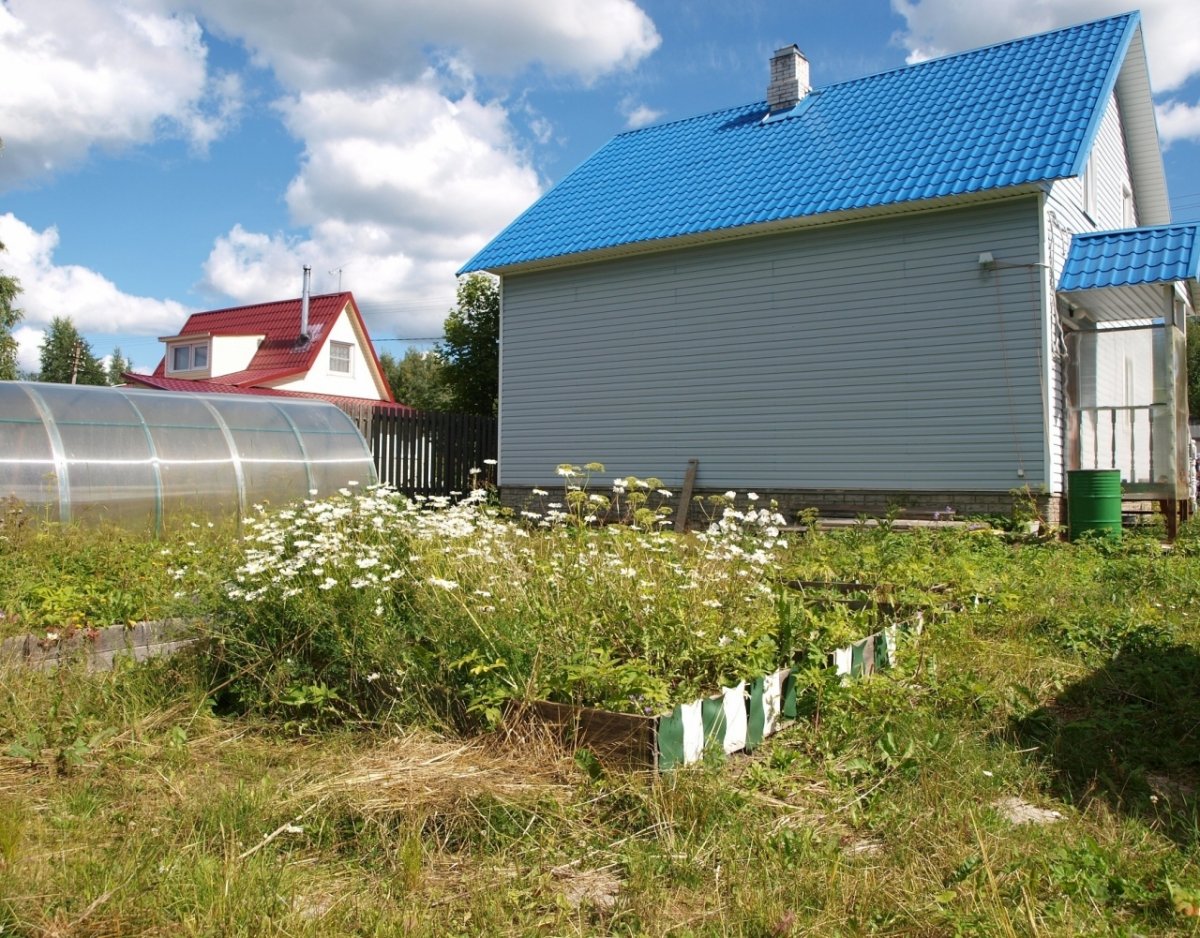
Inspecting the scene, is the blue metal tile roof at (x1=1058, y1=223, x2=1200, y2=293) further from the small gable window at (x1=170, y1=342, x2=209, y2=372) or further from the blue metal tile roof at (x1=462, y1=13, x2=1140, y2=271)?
the small gable window at (x1=170, y1=342, x2=209, y2=372)

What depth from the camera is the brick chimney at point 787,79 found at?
1645 cm

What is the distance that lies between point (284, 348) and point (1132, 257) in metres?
26.4

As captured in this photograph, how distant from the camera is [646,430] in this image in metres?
15.1

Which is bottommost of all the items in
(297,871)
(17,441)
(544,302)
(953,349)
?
(297,871)

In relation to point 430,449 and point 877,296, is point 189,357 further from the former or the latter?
point 877,296

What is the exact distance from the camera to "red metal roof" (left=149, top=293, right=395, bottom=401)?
3125 centimetres

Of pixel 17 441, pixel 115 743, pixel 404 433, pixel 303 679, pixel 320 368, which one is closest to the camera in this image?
pixel 115 743

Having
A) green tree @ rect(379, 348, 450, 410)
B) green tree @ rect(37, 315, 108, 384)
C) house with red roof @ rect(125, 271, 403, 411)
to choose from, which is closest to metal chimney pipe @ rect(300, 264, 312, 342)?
house with red roof @ rect(125, 271, 403, 411)

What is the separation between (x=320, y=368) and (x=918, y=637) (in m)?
29.4

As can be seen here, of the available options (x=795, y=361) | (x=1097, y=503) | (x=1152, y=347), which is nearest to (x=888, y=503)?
(x=795, y=361)

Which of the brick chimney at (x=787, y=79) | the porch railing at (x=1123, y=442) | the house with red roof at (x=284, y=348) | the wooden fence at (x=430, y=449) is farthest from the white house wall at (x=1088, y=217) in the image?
the house with red roof at (x=284, y=348)

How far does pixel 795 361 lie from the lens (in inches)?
543

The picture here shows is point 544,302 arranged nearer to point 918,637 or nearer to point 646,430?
point 646,430

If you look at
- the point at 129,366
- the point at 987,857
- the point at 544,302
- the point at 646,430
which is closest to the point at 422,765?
the point at 987,857
